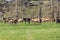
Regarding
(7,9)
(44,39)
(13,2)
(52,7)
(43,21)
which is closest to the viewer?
(44,39)

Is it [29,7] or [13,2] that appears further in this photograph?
[13,2]

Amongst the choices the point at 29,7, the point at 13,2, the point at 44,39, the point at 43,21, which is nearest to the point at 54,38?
the point at 44,39

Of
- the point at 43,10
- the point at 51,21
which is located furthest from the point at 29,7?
the point at 51,21

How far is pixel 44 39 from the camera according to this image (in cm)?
1570

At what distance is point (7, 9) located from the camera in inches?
1606

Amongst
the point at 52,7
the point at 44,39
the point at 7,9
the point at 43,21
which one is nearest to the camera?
the point at 44,39

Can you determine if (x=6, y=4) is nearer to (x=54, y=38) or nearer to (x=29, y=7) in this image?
(x=29, y=7)

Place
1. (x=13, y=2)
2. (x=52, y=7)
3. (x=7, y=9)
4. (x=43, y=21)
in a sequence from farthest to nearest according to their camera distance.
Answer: (x=13, y=2)
(x=7, y=9)
(x=52, y=7)
(x=43, y=21)

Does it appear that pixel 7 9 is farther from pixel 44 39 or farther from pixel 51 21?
pixel 44 39

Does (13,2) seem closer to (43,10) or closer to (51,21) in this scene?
(43,10)

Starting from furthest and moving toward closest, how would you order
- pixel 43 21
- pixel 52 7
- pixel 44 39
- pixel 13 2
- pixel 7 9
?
1. pixel 13 2
2. pixel 7 9
3. pixel 52 7
4. pixel 43 21
5. pixel 44 39

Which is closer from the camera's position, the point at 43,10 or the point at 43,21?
the point at 43,21

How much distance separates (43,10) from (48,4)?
2.48m

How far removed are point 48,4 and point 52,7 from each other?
4.10 meters
